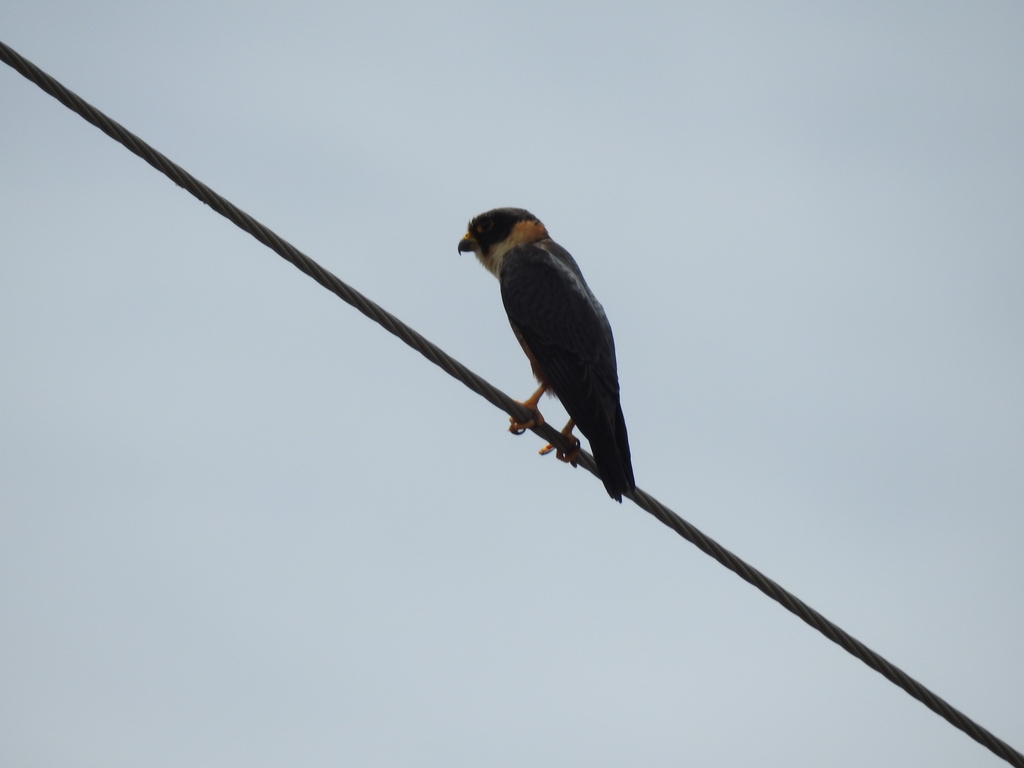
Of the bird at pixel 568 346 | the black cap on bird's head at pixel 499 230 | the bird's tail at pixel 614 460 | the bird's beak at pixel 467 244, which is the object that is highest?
the black cap on bird's head at pixel 499 230

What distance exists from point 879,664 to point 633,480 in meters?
1.71

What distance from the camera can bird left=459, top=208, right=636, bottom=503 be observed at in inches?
206

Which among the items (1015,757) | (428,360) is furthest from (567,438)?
(1015,757)

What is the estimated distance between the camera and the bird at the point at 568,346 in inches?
206

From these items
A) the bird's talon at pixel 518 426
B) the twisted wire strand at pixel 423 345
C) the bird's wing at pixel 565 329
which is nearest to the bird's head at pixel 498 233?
the bird's wing at pixel 565 329

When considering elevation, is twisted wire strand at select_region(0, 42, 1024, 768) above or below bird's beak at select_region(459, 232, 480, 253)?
below

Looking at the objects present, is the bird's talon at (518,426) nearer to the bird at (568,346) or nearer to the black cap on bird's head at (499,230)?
the bird at (568,346)

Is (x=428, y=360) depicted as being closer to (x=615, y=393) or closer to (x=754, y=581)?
(x=754, y=581)

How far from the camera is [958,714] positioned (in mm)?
3615

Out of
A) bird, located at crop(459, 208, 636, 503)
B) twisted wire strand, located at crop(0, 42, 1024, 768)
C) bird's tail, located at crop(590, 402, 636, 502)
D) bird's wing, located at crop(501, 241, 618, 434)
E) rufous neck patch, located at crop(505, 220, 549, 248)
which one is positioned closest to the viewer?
twisted wire strand, located at crop(0, 42, 1024, 768)

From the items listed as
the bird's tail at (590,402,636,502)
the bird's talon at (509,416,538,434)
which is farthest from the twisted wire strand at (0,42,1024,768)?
the bird's talon at (509,416,538,434)

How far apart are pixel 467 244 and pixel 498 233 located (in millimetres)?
291

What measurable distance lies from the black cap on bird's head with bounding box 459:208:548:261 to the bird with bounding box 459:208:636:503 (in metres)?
0.10

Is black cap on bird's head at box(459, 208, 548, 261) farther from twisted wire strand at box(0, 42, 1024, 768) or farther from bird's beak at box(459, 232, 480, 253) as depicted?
twisted wire strand at box(0, 42, 1024, 768)
